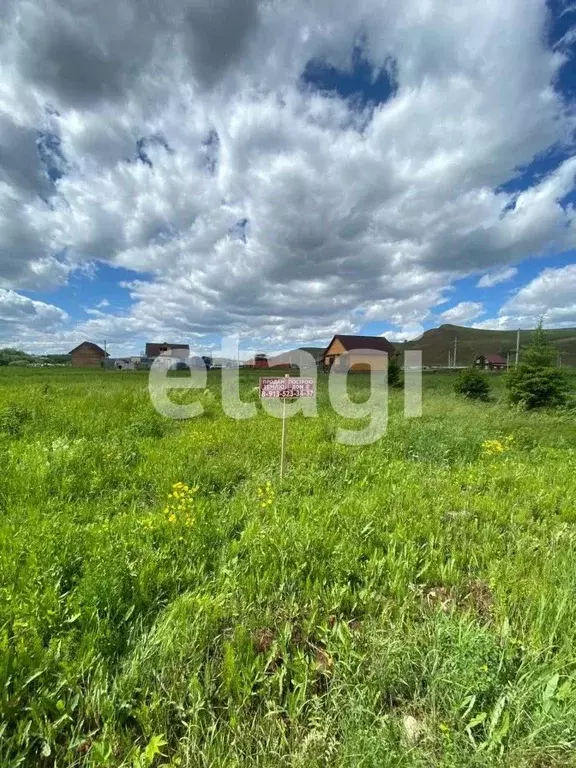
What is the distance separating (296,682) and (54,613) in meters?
1.41

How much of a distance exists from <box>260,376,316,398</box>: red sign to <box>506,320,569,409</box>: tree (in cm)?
1366

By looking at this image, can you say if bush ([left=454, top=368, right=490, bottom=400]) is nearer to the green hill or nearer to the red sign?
the red sign

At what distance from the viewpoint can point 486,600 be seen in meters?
Answer: 2.68

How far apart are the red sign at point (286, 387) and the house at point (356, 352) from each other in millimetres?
47514

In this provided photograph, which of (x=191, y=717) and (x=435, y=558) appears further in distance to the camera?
(x=435, y=558)

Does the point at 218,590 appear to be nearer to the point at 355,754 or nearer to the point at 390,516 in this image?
the point at 355,754

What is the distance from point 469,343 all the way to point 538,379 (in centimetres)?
13451

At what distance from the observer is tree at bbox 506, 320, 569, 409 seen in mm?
15258

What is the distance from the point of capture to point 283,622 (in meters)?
2.40

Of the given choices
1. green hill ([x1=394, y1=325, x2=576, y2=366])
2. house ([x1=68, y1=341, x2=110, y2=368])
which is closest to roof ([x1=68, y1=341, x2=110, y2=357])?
house ([x1=68, y1=341, x2=110, y2=368])

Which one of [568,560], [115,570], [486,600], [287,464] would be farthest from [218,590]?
[287,464]

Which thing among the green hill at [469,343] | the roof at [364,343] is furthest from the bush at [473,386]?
the green hill at [469,343]

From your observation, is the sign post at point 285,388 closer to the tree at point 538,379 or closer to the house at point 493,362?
the tree at point 538,379

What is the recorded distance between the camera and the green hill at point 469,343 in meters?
107
